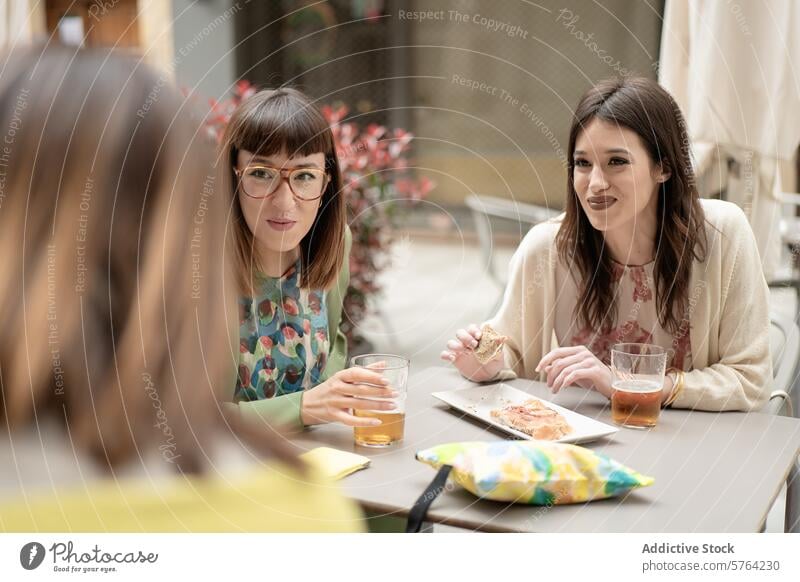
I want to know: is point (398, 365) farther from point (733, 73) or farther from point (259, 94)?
point (733, 73)

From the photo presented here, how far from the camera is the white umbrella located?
4.04 ft

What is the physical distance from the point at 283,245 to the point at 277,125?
171 mm

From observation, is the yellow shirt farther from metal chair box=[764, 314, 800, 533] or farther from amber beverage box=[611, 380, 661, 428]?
metal chair box=[764, 314, 800, 533]

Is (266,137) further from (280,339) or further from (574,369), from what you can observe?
(574,369)

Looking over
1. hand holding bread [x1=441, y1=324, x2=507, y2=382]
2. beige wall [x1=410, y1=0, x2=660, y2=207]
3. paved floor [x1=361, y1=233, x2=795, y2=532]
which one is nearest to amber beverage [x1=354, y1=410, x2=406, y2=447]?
hand holding bread [x1=441, y1=324, x2=507, y2=382]

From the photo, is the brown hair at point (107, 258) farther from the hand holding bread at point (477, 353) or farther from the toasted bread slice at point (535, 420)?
the hand holding bread at point (477, 353)

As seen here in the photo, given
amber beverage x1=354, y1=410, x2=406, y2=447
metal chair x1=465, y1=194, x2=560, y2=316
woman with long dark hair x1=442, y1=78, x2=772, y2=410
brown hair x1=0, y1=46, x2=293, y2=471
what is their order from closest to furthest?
1. brown hair x1=0, y1=46, x2=293, y2=471
2. amber beverage x1=354, y1=410, x2=406, y2=447
3. woman with long dark hair x1=442, y1=78, x2=772, y2=410
4. metal chair x1=465, y1=194, x2=560, y2=316

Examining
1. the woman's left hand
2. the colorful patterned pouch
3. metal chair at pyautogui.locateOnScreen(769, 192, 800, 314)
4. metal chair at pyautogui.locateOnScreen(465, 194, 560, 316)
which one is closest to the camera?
the colorful patterned pouch

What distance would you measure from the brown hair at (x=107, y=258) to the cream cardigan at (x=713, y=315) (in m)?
0.67

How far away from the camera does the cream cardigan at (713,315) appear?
110 cm

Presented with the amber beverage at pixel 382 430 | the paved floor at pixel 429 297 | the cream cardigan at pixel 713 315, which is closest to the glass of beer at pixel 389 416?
the amber beverage at pixel 382 430

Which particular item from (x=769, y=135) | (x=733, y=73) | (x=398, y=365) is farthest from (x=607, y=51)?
(x=398, y=365)

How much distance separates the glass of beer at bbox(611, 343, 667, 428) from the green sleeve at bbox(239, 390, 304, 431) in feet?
1.28

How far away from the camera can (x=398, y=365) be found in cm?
94
